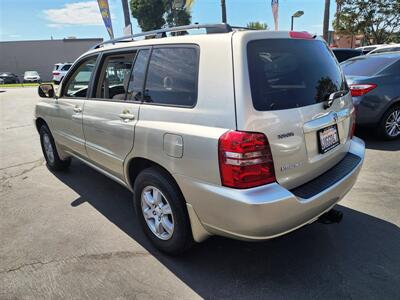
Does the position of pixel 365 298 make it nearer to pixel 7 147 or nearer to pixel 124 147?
pixel 124 147

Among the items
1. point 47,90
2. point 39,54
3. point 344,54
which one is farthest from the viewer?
point 39,54

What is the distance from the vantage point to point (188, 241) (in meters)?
2.68

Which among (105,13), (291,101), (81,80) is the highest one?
(105,13)

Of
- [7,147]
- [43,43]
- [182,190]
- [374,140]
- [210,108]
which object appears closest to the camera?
[210,108]

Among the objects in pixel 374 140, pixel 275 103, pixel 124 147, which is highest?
pixel 275 103

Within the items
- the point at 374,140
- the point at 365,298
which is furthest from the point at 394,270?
the point at 374,140

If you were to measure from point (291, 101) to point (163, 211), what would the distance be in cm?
136

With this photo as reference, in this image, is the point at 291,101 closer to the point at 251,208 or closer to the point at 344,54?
the point at 251,208

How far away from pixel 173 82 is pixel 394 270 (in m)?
2.28

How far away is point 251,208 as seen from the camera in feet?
6.88

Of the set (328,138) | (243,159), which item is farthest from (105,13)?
(243,159)

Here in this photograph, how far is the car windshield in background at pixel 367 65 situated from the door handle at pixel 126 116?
16.3 ft

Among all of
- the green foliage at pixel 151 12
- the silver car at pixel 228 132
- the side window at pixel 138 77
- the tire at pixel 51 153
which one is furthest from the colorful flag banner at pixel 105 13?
the green foliage at pixel 151 12

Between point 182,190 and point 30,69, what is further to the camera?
point 30,69
